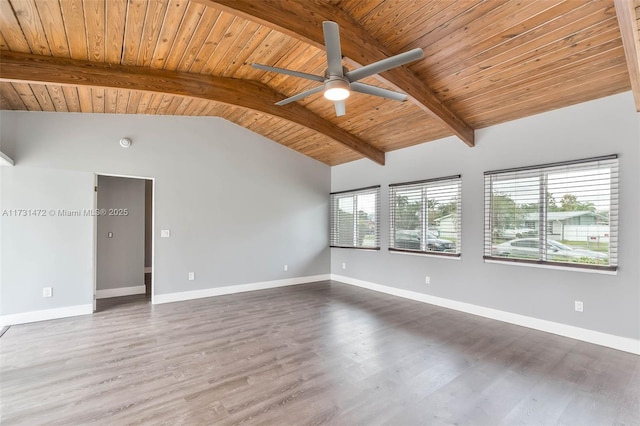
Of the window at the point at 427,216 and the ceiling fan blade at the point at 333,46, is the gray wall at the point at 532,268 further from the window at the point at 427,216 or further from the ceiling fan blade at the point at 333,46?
the ceiling fan blade at the point at 333,46

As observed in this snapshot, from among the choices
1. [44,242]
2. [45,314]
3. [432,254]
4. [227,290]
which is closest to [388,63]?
[432,254]

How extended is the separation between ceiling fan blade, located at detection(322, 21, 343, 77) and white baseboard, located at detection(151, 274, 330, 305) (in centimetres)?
448

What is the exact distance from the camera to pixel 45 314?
13.3 ft

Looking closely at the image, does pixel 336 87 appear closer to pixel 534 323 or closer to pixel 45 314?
pixel 534 323

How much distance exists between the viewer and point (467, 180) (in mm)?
4512

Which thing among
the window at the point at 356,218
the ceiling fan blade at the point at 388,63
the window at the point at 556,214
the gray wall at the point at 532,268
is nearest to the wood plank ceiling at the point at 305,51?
the gray wall at the point at 532,268

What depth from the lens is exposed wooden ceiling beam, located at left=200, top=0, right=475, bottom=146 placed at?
2412 millimetres

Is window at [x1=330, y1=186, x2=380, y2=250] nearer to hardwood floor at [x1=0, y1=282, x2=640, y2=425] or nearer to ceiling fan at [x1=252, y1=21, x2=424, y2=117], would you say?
hardwood floor at [x1=0, y1=282, x2=640, y2=425]

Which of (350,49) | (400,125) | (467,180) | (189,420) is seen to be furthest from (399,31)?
(189,420)

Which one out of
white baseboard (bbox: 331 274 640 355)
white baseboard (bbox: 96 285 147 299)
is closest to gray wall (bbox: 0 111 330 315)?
white baseboard (bbox: 96 285 147 299)

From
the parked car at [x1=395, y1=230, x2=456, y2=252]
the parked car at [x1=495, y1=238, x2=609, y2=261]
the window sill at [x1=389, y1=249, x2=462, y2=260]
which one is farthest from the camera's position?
the parked car at [x1=395, y1=230, x2=456, y2=252]

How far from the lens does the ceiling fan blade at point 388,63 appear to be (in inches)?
84.0

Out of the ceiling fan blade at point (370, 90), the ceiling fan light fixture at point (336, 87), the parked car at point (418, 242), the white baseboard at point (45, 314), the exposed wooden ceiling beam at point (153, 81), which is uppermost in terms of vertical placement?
the exposed wooden ceiling beam at point (153, 81)

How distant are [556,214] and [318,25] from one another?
11.7 ft
